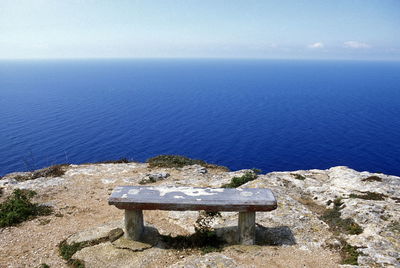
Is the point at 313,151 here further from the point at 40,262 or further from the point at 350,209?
the point at 40,262

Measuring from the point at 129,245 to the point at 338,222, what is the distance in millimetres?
9945

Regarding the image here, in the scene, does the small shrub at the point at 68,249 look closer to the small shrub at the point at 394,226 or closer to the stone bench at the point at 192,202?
the stone bench at the point at 192,202

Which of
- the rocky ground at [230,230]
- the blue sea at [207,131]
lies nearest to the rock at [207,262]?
the rocky ground at [230,230]

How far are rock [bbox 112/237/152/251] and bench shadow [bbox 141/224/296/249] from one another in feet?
1.10

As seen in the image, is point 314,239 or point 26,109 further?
point 26,109

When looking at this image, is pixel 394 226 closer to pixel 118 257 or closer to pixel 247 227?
pixel 247 227

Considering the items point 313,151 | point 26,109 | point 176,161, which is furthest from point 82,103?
point 176,161

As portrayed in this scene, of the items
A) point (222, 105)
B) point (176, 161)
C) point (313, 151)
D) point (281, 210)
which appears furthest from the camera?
point (222, 105)

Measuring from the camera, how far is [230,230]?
41.9 ft

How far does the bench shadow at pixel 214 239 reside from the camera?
40.3 feet

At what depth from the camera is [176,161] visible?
1062 inches

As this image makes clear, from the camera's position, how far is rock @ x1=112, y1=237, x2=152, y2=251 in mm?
11734

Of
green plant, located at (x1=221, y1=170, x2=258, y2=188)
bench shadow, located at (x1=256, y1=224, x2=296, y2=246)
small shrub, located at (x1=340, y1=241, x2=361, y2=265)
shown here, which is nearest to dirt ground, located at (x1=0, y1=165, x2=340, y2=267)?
small shrub, located at (x1=340, y1=241, x2=361, y2=265)

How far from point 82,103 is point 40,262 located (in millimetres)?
112186
